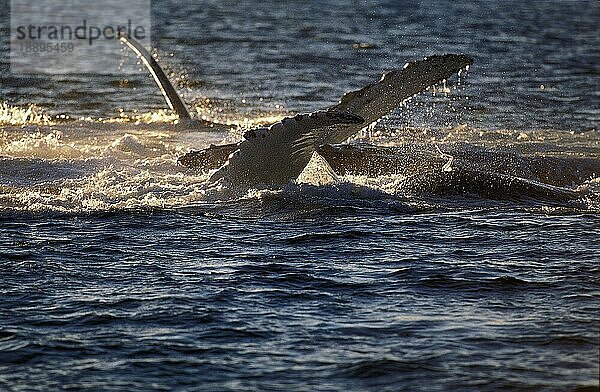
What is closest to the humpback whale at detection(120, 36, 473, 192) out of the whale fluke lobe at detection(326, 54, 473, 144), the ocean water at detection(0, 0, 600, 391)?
the whale fluke lobe at detection(326, 54, 473, 144)

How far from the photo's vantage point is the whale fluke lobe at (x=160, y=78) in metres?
20.3

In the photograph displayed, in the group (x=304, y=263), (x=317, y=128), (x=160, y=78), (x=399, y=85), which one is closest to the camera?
(x=304, y=263)

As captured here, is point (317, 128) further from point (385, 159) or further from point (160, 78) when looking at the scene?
point (160, 78)

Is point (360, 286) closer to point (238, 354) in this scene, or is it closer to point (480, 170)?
point (238, 354)

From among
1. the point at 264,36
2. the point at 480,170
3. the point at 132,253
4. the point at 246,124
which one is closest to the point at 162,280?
the point at 132,253

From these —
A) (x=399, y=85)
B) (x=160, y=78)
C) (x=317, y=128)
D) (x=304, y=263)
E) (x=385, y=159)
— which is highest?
(x=399, y=85)

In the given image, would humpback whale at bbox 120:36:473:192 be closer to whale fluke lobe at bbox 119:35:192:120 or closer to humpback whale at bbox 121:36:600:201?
humpback whale at bbox 121:36:600:201

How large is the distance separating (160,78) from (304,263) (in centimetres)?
1021

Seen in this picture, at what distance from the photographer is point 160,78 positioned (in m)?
20.6

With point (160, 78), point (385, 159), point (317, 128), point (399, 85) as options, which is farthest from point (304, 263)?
point (160, 78)

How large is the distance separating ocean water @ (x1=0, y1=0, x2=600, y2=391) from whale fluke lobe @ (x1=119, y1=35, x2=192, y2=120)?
29 centimetres

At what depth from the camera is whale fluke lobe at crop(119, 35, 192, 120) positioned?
2034cm

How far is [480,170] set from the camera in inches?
609

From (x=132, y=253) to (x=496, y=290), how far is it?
333 cm
